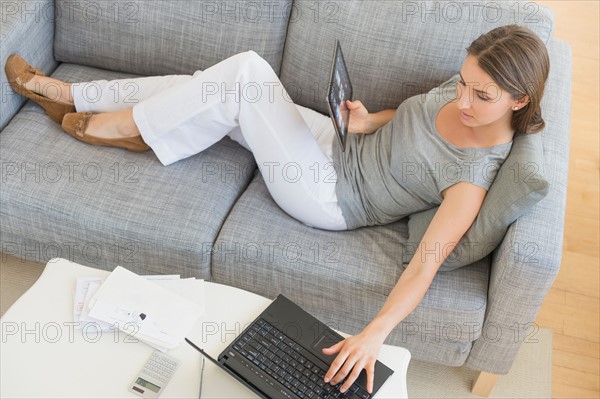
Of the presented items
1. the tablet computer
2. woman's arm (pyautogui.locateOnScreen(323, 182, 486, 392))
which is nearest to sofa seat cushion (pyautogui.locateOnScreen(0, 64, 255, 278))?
the tablet computer

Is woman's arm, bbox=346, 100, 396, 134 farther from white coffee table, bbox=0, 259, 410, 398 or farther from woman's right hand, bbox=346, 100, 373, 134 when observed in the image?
white coffee table, bbox=0, 259, 410, 398

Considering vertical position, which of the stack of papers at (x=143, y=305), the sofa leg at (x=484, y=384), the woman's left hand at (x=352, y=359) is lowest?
the sofa leg at (x=484, y=384)

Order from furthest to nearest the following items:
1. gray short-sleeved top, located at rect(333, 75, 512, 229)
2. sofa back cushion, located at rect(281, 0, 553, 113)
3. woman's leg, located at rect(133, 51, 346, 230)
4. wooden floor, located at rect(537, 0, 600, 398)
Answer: wooden floor, located at rect(537, 0, 600, 398) < sofa back cushion, located at rect(281, 0, 553, 113) < woman's leg, located at rect(133, 51, 346, 230) < gray short-sleeved top, located at rect(333, 75, 512, 229)

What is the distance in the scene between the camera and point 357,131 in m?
2.04

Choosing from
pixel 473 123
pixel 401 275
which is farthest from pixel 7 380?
pixel 473 123

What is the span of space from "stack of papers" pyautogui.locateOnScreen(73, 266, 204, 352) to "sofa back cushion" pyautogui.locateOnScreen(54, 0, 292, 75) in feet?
2.78

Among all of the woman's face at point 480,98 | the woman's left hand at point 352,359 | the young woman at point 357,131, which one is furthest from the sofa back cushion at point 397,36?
the woman's left hand at point 352,359

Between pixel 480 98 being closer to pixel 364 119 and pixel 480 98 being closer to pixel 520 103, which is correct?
pixel 520 103

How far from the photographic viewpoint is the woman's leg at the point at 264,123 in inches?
76.0

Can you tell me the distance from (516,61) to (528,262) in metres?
0.45

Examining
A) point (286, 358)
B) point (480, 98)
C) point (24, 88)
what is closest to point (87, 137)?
point (24, 88)

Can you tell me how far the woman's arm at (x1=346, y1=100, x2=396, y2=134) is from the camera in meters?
2.00

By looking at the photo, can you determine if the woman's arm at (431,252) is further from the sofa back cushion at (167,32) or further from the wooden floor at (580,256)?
the sofa back cushion at (167,32)

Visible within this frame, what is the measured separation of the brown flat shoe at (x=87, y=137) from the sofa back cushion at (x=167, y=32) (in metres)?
0.28
